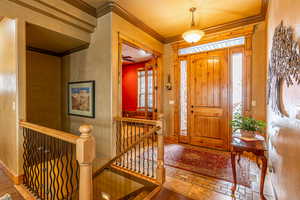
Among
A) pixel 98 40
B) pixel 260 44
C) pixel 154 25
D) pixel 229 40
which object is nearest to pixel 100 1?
pixel 98 40

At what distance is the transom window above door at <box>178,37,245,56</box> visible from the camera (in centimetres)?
361

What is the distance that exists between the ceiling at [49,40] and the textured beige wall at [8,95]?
1.17 ft

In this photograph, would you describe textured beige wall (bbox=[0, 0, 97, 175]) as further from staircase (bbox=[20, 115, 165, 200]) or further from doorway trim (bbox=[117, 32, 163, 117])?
doorway trim (bbox=[117, 32, 163, 117])

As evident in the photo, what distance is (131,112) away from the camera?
686cm

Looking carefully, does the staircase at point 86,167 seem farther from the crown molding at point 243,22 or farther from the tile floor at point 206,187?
the crown molding at point 243,22

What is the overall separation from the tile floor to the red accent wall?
4722mm

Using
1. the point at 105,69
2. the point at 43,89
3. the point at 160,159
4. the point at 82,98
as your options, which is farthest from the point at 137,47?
the point at 43,89

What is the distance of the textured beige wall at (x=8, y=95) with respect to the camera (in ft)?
8.07

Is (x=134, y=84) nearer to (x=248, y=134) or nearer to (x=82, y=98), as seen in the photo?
(x=82, y=98)

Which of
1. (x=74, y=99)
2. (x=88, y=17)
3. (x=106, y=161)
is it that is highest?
(x=88, y=17)

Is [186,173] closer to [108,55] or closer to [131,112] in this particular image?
[108,55]

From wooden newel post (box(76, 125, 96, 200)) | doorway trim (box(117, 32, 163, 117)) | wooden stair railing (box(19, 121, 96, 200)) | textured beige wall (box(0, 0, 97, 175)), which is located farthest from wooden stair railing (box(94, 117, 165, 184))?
textured beige wall (box(0, 0, 97, 175))

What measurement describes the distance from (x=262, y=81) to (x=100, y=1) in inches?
148

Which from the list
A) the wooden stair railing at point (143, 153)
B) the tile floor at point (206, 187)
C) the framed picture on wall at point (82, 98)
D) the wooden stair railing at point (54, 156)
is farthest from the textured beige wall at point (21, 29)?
the tile floor at point (206, 187)
